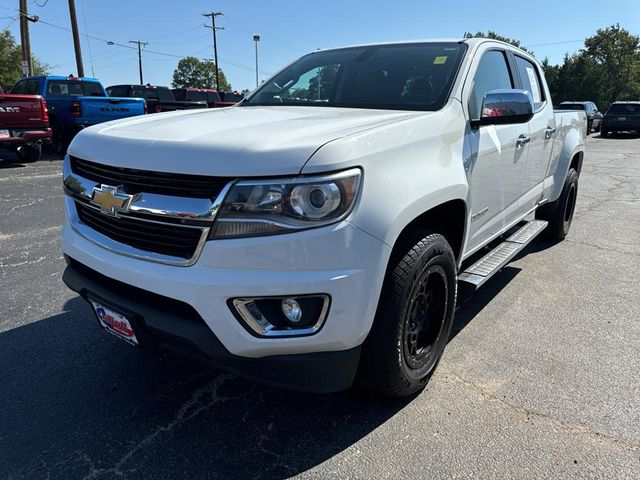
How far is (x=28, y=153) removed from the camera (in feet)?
37.4

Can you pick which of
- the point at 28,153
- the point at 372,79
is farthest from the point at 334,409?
the point at 28,153

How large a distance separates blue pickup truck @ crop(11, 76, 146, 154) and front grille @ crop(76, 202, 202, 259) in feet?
34.9

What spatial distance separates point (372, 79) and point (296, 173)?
175 cm

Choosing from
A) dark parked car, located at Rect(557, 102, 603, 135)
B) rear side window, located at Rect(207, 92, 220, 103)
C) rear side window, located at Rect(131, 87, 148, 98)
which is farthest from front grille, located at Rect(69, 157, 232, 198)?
dark parked car, located at Rect(557, 102, 603, 135)

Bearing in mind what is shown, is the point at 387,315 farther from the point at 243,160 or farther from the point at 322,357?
the point at 243,160

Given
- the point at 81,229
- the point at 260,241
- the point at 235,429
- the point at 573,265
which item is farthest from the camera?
the point at 573,265

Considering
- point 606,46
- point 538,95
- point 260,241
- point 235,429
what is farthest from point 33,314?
point 606,46

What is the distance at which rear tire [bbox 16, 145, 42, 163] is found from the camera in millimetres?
11227

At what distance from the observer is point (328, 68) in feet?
12.4

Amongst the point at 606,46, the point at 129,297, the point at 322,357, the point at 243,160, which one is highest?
the point at 606,46

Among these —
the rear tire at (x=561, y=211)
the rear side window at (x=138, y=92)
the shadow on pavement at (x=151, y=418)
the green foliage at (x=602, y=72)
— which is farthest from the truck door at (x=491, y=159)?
the green foliage at (x=602, y=72)

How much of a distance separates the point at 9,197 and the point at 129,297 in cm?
654

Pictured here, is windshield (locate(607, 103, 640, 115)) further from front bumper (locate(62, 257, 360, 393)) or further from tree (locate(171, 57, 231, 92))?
tree (locate(171, 57, 231, 92))

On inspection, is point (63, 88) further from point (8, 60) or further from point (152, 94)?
point (8, 60)
